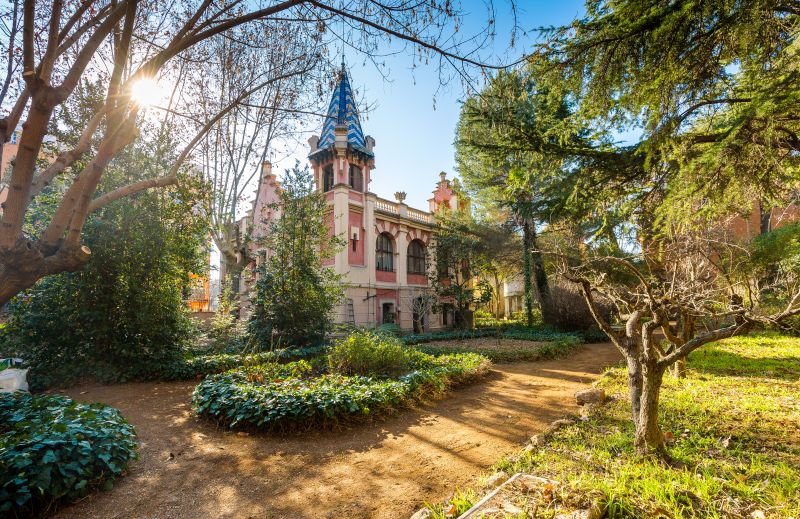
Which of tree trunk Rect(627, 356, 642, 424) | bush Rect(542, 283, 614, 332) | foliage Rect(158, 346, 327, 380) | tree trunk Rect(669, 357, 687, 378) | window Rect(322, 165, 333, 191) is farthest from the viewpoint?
window Rect(322, 165, 333, 191)

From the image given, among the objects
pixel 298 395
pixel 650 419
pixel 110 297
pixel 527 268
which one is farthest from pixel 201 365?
pixel 527 268

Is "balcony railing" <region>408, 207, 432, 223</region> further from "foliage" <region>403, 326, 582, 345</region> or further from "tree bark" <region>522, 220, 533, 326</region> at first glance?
"foliage" <region>403, 326, 582, 345</region>

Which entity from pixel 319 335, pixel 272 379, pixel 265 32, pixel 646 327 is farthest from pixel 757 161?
pixel 319 335

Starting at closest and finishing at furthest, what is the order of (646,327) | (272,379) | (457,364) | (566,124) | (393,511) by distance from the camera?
(393,511) → (646,327) → (566,124) → (272,379) → (457,364)

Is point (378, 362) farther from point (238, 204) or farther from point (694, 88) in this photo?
→ point (238, 204)

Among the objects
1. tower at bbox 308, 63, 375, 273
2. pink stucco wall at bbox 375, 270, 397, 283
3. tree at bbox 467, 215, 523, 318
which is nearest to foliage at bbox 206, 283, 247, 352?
tower at bbox 308, 63, 375, 273

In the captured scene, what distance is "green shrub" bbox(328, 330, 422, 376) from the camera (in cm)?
736

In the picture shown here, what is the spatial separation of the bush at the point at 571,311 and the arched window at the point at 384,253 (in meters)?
8.09

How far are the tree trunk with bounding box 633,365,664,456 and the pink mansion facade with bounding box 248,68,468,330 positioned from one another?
43.7 ft

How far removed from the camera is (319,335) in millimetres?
11352

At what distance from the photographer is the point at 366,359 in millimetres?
7387

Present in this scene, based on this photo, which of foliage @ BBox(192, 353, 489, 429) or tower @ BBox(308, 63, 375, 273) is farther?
tower @ BBox(308, 63, 375, 273)

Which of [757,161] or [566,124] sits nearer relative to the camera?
[757,161]

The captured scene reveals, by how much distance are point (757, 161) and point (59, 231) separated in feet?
26.2
